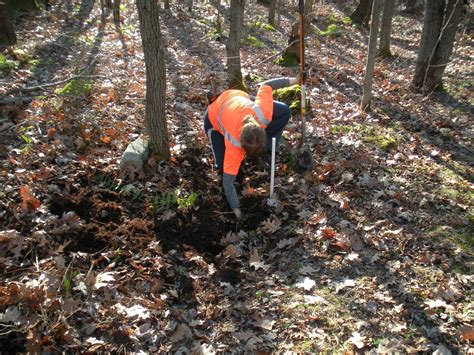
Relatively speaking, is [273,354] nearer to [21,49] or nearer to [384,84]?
[384,84]

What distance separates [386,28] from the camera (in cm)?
1162

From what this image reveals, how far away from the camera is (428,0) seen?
24.7ft

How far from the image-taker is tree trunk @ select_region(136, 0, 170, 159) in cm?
470

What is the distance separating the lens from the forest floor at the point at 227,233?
3.38 meters

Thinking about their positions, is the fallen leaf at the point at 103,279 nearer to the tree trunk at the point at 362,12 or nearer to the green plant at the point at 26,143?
the green plant at the point at 26,143

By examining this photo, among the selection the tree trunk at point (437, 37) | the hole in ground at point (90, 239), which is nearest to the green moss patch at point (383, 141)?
the tree trunk at point (437, 37)

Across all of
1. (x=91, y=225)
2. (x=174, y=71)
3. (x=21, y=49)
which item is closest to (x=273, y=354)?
(x=91, y=225)

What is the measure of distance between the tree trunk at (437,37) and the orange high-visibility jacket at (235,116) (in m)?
4.31

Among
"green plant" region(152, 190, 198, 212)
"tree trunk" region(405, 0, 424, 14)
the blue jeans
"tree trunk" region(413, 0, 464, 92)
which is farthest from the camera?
"tree trunk" region(405, 0, 424, 14)

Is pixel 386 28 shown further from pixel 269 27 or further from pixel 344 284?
pixel 344 284

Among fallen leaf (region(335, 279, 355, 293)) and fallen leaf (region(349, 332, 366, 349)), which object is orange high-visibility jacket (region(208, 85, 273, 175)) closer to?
fallen leaf (region(335, 279, 355, 293))

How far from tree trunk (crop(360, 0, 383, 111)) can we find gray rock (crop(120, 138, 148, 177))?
15.3ft

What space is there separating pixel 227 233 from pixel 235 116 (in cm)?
162

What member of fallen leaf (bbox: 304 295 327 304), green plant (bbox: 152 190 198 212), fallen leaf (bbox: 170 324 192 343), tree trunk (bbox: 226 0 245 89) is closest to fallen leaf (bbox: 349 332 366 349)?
fallen leaf (bbox: 304 295 327 304)
